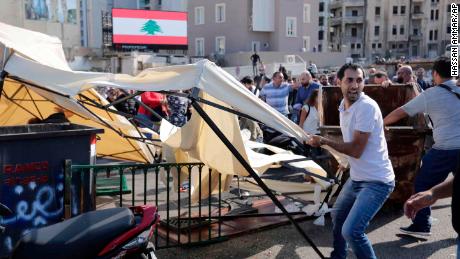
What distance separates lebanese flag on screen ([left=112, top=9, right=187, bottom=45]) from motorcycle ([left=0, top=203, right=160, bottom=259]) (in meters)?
48.0

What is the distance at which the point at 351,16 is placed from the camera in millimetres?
89812

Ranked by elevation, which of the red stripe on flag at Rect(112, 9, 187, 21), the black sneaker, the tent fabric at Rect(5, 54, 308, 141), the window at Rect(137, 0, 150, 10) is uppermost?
the window at Rect(137, 0, 150, 10)

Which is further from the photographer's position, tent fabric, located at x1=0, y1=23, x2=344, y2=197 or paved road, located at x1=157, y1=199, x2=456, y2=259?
paved road, located at x1=157, y1=199, x2=456, y2=259

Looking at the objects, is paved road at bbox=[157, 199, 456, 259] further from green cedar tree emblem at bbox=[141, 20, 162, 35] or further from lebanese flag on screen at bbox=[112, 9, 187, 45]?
green cedar tree emblem at bbox=[141, 20, 162, 35]

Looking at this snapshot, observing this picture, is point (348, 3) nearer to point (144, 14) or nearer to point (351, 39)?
point (351, 39)

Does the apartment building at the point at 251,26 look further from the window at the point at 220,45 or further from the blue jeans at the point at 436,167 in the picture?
the blue jeans at the point at 436,167

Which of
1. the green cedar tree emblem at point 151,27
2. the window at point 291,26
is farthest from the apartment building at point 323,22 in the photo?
the green cedar tree emblem at point 151,27

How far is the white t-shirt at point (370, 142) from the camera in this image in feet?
12.0

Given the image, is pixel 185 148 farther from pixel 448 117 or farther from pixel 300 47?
pixel 300 47

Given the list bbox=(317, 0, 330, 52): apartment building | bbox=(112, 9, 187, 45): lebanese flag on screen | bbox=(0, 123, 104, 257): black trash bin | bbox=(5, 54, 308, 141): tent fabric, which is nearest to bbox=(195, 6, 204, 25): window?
bbox=(112, 9, 187, 45): lebanese flag on screen

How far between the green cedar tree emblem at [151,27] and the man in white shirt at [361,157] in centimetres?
4788

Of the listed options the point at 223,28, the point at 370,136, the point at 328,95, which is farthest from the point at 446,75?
the point at 223,28

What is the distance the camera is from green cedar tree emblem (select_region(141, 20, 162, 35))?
163 ft

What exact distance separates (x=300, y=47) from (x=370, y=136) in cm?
5445
